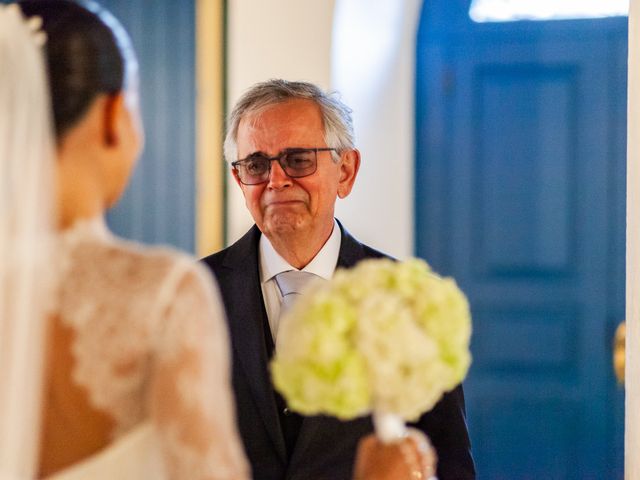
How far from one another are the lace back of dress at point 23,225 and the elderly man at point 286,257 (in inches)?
42.9

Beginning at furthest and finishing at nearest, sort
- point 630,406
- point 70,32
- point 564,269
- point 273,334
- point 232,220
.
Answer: point 564,269
point 232,220
point 630,406
point 273,334
point 70,32

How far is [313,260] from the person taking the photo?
273cm

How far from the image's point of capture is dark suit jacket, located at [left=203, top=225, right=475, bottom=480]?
2398mm

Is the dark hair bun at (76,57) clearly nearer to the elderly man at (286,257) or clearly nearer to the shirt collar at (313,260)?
the elderly man at (286,257)

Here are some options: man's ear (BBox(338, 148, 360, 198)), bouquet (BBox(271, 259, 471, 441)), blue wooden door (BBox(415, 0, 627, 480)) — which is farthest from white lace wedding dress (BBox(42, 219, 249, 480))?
blue wooden door (BBox(415, 0, 627, 480))

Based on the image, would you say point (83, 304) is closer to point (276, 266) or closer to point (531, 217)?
point (276, 266)

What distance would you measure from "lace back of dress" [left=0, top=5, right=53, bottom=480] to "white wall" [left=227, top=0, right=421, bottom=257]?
2.65 m

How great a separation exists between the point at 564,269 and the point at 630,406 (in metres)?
1.72

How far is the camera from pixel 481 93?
458 cm

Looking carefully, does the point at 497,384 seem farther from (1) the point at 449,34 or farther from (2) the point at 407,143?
(1) the point at 449,34

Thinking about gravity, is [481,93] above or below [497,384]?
above

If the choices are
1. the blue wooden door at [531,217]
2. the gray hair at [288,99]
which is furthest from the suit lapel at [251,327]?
the blue wooden door at [531,217]

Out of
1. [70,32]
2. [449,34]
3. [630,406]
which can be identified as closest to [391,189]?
[449,34]

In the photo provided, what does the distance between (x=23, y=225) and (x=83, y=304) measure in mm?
Answer: 150
